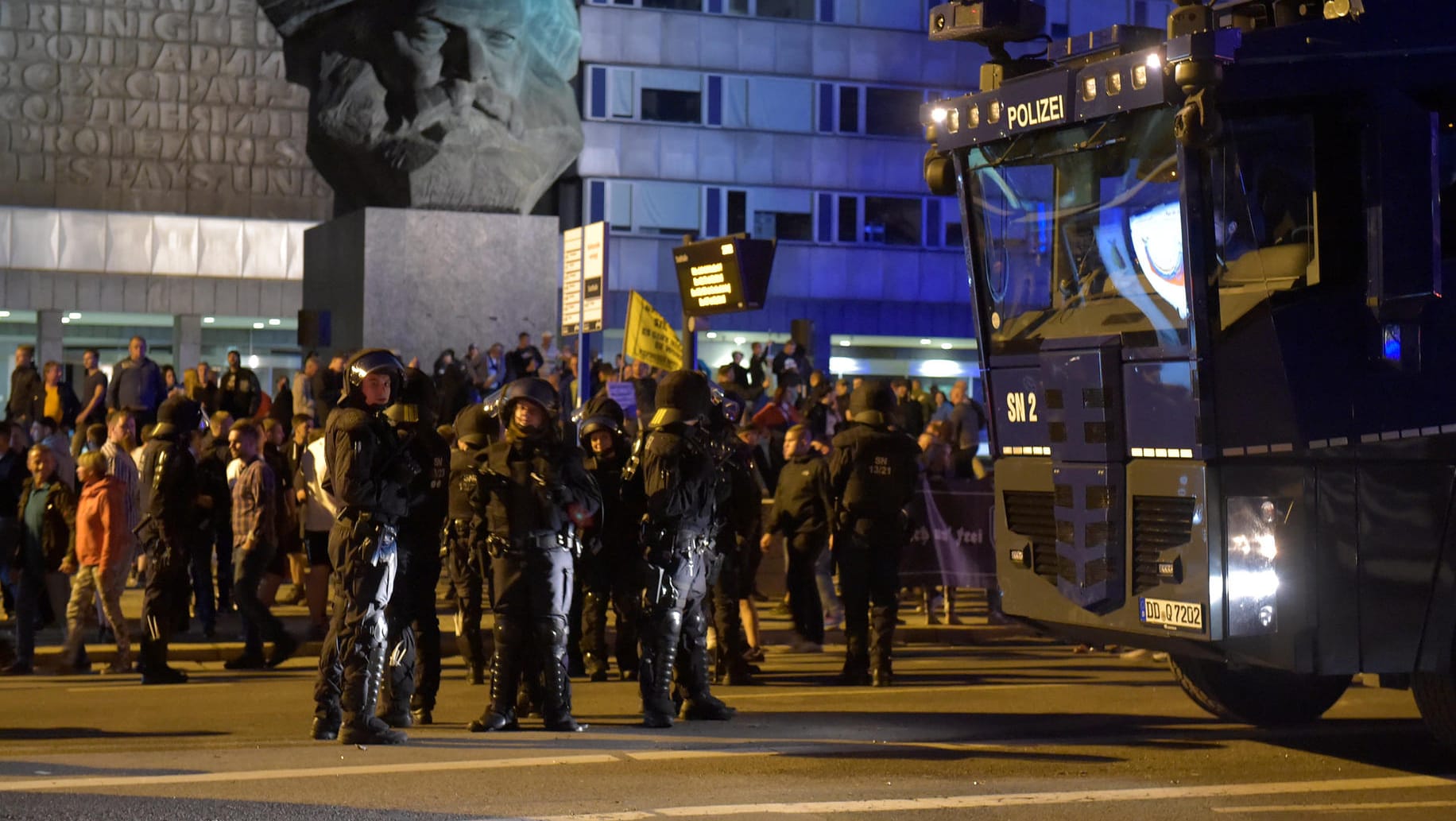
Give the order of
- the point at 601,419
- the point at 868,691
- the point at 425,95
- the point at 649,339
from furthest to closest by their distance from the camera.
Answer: the point at 425,95 < the point at 649,339 < the point at 868,691 < the point at 601,419

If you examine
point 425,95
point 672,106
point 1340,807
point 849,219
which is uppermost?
point 672,106

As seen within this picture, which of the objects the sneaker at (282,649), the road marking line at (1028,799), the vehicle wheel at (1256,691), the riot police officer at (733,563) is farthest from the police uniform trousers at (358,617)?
the sneaker at (282,649)

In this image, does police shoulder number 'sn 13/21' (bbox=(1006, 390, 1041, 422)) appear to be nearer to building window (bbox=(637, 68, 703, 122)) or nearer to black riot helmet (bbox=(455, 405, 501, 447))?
black riot helmet (bbox=(455, 405, 501, 447))

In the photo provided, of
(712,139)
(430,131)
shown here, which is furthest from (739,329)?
(430,131)

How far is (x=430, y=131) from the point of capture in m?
22.0

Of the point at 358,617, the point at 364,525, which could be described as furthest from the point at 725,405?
the point at 358,617

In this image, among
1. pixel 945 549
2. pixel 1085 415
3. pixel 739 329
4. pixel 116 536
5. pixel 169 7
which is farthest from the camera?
pixel 739 329

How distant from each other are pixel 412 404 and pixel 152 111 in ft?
113

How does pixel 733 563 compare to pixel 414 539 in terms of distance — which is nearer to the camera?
pixel 414 539

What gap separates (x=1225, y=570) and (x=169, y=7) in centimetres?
3762

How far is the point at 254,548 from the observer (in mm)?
13820

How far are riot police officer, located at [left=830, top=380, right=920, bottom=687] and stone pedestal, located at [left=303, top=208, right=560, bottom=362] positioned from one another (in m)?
10.3

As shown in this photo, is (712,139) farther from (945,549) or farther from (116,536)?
(116,536)

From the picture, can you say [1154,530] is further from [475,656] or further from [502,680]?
[475,656]
